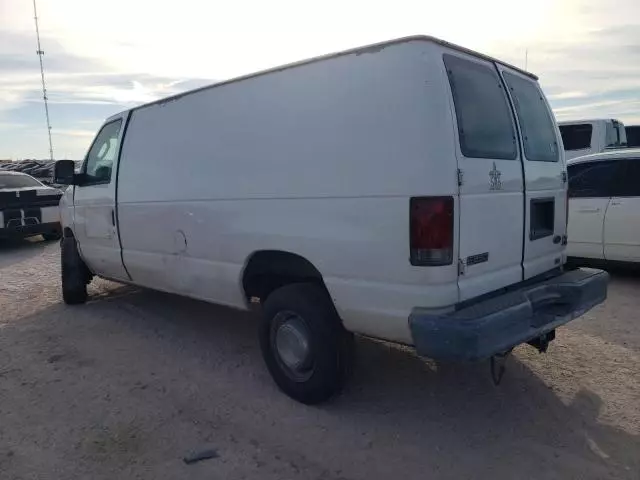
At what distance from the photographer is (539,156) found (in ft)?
13.2

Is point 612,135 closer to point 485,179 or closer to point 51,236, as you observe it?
point 485,179

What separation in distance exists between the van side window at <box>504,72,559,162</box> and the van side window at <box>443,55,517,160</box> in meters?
0.20

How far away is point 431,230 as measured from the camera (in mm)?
3070

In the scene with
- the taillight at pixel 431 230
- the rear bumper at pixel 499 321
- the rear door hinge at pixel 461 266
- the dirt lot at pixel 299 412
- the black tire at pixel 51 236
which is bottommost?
the dirt lot at pixel 299 412

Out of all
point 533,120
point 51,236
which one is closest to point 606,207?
point 533,120

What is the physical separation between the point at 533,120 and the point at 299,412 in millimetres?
2673

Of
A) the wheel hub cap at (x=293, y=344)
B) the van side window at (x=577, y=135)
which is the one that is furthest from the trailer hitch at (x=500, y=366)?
the van side window at (x=577, y=135)

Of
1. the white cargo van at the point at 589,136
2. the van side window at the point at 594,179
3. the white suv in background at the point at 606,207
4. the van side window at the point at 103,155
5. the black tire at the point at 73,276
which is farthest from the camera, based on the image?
the white cargo van at the point at 589,136

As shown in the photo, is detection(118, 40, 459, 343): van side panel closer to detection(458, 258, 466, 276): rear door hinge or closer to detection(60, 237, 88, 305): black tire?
detection(458, 258, 466, 276): rear door hinge

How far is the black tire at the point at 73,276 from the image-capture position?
21.9ft

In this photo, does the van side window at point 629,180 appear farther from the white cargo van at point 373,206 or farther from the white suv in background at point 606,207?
the white cargo van at point 373,206

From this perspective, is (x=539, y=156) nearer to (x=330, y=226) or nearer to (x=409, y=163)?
(x=409, y=163)

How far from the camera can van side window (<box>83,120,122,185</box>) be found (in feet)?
18.8

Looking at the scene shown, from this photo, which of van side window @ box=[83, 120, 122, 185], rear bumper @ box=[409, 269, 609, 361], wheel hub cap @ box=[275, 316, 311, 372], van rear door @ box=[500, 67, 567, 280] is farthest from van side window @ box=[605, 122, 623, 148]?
wheel hub cap @ box=[275, 316, 311, 372]
